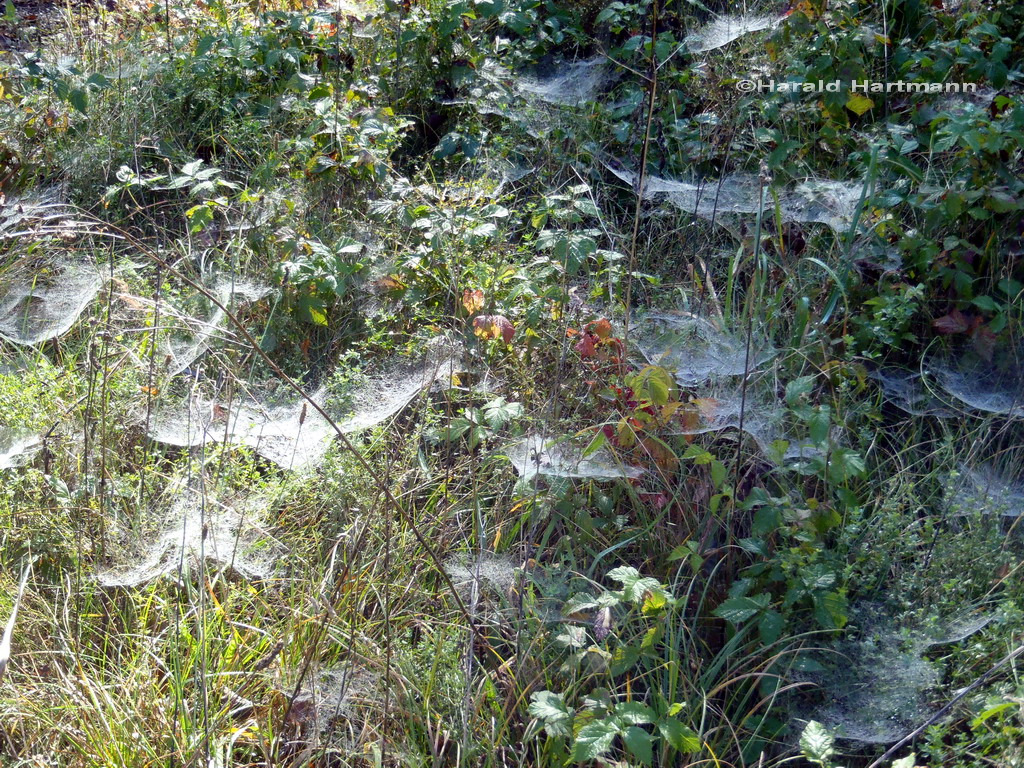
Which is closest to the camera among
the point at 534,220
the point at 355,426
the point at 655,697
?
the point at 655,697

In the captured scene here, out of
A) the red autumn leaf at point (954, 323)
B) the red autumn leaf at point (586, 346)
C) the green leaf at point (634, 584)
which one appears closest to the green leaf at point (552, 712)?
the green leaf at point (634, 584)

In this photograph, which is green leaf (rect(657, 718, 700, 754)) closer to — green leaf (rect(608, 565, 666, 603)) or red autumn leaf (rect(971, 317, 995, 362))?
green leaf (rect(608, 565, 666, 603))

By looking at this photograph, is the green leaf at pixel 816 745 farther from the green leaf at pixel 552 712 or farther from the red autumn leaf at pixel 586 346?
the red autumn leaf at pixel 586 346

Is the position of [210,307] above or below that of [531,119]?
below

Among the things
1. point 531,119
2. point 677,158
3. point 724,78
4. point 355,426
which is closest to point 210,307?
point 355,426

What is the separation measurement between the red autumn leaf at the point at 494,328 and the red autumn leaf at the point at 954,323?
143 centimetres

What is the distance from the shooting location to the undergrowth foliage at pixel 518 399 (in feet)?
6.99

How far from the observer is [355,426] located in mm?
2814

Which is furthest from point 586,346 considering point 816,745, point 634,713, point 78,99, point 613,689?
point 78,99

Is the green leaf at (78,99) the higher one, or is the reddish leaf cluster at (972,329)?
the green leaf at (78,99)

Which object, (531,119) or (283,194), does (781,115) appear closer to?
(531,119)

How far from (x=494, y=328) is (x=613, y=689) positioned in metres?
1.31

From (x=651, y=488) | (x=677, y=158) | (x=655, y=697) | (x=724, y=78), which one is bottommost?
(x=655, y=697)

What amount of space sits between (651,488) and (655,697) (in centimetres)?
64
